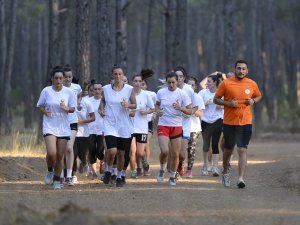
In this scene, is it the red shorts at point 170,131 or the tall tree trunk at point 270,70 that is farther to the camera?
the tall tree trunk at point 270,70

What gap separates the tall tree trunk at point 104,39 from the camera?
2498 centimetres

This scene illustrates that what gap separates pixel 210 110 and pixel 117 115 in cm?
410

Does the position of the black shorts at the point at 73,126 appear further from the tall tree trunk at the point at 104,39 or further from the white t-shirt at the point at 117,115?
the tall tree trunk at the point at 104,39

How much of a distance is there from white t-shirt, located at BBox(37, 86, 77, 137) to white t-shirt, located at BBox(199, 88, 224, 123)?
15.8 feet

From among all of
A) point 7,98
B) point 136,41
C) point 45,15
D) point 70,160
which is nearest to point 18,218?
point 70,160

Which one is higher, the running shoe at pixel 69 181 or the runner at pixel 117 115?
the runner at pixel 117 115

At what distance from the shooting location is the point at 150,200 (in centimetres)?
1348

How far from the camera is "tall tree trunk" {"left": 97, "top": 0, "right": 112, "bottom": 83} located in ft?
82.0

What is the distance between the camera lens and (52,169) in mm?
15477

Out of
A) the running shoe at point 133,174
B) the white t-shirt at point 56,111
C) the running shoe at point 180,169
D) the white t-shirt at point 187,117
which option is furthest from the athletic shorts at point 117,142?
the running shoe at point 133,174

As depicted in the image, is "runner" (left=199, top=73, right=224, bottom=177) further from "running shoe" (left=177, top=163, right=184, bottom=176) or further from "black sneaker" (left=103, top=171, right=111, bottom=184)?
"black sneaker" (left=103, top=171, right=111, bottom=184)

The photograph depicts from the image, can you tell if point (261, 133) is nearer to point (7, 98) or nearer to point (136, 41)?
point (7, 98)

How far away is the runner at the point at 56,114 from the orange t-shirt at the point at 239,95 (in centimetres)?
273

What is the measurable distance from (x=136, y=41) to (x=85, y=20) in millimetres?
54201
